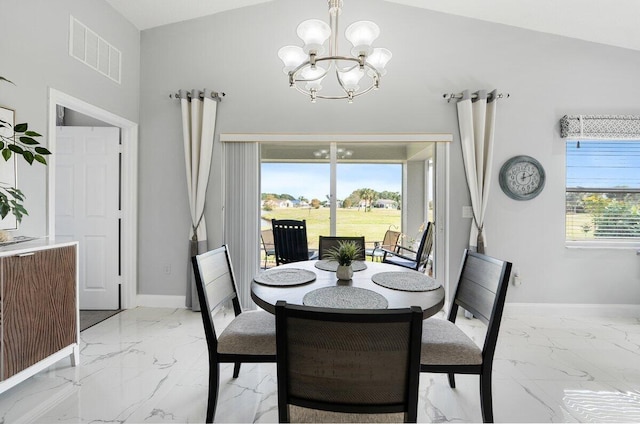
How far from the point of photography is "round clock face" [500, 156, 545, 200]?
10.6 feet

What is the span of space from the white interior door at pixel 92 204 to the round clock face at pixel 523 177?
167 inches

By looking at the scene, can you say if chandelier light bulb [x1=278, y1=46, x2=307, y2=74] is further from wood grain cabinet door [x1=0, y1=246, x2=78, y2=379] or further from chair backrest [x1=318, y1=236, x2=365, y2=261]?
wood grain cabinet door [x1=0, y1=246, x2=78, y2=379]

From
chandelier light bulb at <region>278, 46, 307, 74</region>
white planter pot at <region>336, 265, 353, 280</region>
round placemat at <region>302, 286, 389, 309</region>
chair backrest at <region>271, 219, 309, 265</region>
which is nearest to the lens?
round placemat at <region>302, 286, 389, 309</region>

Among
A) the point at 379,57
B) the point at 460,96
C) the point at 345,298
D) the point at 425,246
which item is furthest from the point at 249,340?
the point at 460,96

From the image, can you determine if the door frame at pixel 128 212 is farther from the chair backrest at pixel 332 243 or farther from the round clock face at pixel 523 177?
the round clock face at pixel 523 177

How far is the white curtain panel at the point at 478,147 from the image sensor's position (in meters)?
3.16

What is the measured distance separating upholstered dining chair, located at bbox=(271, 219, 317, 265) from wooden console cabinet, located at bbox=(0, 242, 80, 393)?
1.81 m

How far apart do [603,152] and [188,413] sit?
4.56 meters

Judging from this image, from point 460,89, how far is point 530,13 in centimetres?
91

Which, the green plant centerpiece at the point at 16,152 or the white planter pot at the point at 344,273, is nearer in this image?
the green plant centerpiece at the point at 16,152

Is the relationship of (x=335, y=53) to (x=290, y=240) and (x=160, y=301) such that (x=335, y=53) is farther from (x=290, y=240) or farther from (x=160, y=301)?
(x=160, y=301)

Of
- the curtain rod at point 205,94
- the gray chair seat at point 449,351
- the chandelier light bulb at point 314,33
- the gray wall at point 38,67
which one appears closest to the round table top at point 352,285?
the gray chair seat at point 449,351

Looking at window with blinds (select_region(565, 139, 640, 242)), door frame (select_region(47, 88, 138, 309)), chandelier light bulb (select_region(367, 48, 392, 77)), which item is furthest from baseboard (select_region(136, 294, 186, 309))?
window with blinds (select_region(565, 139, 640, 242))

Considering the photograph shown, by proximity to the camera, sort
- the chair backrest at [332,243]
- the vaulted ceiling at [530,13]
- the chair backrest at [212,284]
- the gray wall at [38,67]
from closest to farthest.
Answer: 1. the chair backrest at [212,284]
2. the gray wall at [38,67]
3. the chair backrest at [332,243]
4. the vaulted ceiling at [530,13]
